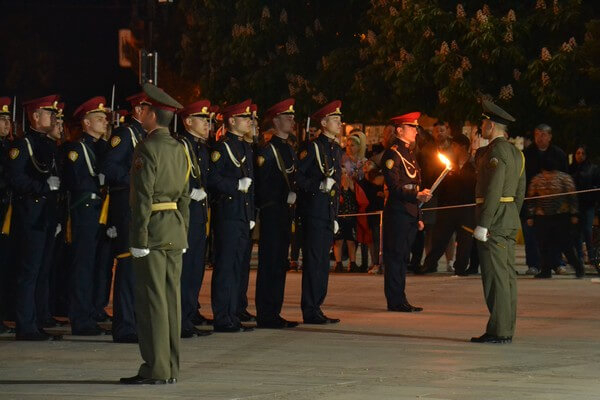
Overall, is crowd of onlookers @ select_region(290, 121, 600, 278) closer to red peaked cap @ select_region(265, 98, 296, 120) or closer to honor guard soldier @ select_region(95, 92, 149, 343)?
red peaked cap @ select_region(265, 98, 296, 120)

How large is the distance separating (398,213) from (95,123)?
418 centimetres

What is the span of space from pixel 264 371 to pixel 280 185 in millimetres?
3994

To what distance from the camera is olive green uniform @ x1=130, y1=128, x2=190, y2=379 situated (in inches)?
507

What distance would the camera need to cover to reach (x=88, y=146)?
16328 millimetres

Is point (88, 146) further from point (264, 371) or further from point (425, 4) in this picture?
point (425, 4)

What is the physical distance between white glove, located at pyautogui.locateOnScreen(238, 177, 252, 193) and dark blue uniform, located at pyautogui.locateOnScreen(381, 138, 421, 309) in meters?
2.84

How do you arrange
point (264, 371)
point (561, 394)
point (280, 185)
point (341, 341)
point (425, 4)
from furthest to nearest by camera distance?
point (425, 4) < point (280, 185) < point (341, 341) < point (264, 371) < point (561, 394)

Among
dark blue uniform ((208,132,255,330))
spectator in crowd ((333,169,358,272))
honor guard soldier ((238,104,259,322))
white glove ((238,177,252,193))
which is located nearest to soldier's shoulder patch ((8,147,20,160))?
dark blue uniform ((208,132,255,330))

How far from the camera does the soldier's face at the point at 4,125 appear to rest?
54.9 ft

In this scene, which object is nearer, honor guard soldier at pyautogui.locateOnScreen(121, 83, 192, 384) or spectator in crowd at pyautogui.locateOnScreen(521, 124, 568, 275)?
honor guard soldier at pyautogui.locateOnScreen(121, 83, 192, 384)

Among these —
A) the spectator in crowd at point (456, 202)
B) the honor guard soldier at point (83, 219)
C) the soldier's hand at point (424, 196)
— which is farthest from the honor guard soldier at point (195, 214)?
the spectator in crowd at point (456, 202)

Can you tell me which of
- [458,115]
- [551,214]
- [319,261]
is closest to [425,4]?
[458,115]

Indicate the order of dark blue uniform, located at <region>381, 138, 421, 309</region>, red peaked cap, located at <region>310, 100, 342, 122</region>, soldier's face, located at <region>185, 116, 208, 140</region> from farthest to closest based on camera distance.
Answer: dark blue uniform, located at <region>381, 138, 421, 309</region>
red peaked cap, located at <region>310, 100, 342, 122</region>
soldier's face, located at <region>185, 116, 208, 140</region>

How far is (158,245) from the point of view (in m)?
13.0
